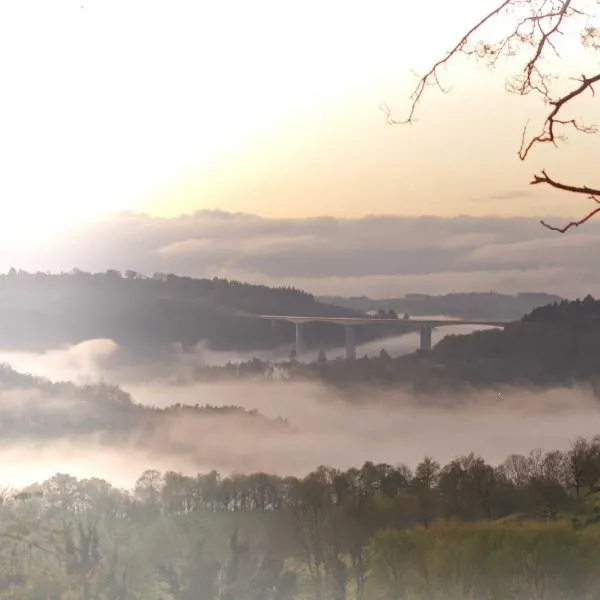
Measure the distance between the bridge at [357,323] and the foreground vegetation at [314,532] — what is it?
0.38 meters

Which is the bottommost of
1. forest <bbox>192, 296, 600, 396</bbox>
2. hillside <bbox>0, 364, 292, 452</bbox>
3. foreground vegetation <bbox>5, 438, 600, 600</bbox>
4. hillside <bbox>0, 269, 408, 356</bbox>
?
foreground vegetation <bbox>5, 438, 600, 600</bbox>

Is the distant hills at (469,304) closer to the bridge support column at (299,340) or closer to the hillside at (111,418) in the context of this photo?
the bridge support column at (299,340)

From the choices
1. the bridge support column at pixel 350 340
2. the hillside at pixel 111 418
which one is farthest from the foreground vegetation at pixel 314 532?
the bridge support column at pixel 350 340

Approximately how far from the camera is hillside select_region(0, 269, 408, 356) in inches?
110

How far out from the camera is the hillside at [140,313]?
2.79 m

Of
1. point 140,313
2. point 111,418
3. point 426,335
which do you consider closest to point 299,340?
point 426,335

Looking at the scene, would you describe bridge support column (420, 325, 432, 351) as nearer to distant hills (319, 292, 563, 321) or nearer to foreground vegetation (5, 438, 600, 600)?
distant hills (319, 292, 563, 321)

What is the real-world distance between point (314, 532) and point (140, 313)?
0.90 m

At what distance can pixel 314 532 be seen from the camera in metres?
2.76

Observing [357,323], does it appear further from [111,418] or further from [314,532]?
[111,418]

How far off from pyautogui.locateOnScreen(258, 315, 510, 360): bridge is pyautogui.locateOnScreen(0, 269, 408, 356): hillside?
0.02m

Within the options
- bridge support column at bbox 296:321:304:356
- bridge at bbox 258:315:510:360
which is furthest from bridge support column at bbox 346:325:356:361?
bridge support column at bbox 296:321:304:356

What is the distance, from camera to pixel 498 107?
2617mm

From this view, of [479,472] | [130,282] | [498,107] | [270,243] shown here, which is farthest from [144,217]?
[479,472]
